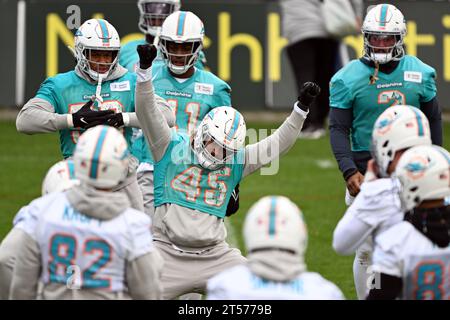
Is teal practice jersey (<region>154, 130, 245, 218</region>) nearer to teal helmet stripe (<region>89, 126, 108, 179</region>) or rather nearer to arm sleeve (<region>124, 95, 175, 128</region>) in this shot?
arm sleeve (<region>124, 95, 175, 128</region>)

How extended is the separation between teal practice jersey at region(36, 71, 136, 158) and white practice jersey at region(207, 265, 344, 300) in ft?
9.20

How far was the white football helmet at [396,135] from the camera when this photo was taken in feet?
18.7

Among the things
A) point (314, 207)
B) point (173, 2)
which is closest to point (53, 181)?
point (173, 2)

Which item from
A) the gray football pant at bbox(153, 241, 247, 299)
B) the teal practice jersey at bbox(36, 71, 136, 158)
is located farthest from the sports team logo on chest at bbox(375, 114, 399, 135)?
the teal practice jersey at bbox(36, 71, 136, 158)

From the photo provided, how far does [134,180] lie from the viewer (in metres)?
7.38

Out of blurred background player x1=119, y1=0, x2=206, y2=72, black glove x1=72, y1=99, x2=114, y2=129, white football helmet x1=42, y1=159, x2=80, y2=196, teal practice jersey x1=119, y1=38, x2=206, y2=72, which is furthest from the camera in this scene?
blurred background player x1=119, y1=0, x2=206, y2=72

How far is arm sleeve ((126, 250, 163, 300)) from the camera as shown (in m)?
5.18

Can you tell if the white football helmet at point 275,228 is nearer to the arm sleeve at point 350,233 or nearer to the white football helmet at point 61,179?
the arm sleeve at point 350,233

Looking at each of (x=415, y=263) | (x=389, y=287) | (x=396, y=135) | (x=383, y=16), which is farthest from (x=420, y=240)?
(x=383, y=16)

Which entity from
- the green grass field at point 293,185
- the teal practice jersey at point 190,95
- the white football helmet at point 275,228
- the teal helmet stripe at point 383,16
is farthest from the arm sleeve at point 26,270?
the green grass field at point 293,185

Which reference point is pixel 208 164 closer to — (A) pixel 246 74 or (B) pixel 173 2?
(B) pixel 173 2

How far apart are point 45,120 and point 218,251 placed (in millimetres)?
1402

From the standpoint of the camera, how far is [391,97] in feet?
25.1

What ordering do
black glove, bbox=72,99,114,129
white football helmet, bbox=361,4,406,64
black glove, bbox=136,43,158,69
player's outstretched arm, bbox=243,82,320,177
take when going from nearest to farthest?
black glove, bbox=136,43,158,69 < player's outstretched arm, bbox=243,82,320,177 < black glove, bbox=72,99,114,129 < white football helmet, bbox=361,4,406,64
